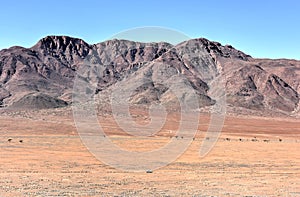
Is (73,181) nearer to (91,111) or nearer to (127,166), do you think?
(127,166)

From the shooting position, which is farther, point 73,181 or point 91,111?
point 91,111

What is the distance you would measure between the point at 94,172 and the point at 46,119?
273ft

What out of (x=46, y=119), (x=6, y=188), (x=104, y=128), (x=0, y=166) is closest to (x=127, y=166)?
(x=0, y=166)

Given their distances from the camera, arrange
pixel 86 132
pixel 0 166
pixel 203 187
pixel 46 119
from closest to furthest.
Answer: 1. pixel 203 187
2. pixel 0 166
3. pixel 86 132
4. pixel 46 119

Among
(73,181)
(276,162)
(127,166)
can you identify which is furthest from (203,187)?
(276,162)

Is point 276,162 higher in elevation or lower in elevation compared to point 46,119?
lower

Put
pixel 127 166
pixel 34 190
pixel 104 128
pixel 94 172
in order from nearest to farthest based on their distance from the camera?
pixel 34 190, pixel 94 172, pixel 127 166, pixel 104 128

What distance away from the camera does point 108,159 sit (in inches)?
1839

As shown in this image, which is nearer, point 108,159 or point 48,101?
point 108,159

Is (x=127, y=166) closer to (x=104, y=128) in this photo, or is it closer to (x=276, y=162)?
(x=276, y=162)

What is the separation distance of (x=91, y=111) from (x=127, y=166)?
8217 cm

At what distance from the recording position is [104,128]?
336ft

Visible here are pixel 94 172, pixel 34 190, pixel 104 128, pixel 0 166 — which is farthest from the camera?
pixel 104 128

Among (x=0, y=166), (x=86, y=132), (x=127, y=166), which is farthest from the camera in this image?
(x=86, y=132)
